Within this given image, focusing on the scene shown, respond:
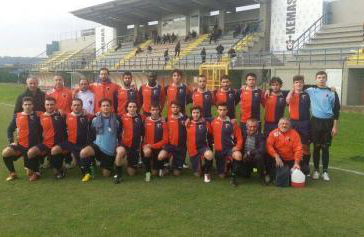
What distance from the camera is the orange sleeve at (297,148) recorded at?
5836mm

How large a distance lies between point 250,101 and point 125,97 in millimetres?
2203

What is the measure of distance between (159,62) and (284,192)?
2497cm

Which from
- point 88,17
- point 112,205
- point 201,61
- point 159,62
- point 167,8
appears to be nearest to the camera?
point 112,205

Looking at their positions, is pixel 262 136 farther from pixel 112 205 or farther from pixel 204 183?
pixel 112 205

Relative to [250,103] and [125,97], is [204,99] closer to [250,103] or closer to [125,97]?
[250,103]

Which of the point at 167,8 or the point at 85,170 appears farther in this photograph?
the point at 167,8

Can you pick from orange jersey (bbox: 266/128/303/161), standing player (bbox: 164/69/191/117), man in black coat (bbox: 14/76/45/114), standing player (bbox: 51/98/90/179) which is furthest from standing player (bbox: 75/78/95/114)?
orange jersey (bbox: 266/128/303/161)

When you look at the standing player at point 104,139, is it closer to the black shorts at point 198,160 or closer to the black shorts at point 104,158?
the black shorts at point 104,158

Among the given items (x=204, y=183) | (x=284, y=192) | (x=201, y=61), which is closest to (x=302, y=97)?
(x=284, y=192)

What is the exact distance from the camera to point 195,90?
7082 mm

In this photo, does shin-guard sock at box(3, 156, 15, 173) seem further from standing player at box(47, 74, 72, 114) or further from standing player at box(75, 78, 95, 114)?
standing player at box(75, 78, 95, 114)

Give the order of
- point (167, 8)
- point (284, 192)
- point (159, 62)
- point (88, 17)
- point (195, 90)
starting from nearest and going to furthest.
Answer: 1. point (284, 192)
2. point (195, 90)
3. point (159, 62)
4. point (167, 8)
5. point (88, 17)

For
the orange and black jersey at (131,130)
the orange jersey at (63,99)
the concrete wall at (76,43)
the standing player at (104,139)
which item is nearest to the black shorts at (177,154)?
the orange and black jersey at (131,130)

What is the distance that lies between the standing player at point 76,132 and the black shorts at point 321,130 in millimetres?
3604
